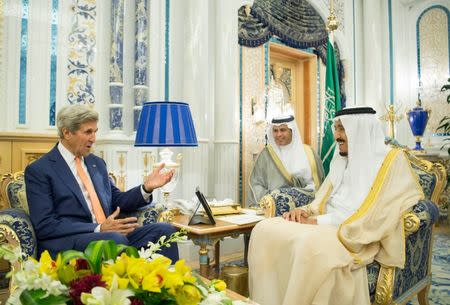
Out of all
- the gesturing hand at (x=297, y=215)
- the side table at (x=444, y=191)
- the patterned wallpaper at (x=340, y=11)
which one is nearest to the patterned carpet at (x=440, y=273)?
the side table at (x=444, y=191)

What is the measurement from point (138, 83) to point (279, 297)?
2.22 m

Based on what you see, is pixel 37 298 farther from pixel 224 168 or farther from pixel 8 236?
pixel 224 168

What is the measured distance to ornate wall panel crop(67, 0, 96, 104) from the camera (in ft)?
10.5

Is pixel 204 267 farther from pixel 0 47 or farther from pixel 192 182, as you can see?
pixel 0 47

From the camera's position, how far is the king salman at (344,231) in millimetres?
1849

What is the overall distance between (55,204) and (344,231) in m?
1.53

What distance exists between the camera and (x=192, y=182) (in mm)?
3697

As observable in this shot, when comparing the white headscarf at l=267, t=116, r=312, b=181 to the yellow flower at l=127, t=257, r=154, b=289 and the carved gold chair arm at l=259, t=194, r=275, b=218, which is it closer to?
the carved gold chair arm at l=259, t=194, r=275, b=218

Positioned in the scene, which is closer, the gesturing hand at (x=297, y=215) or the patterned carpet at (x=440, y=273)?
the gesturing hand at (x=297, y=215)

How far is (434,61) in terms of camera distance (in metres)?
5.81

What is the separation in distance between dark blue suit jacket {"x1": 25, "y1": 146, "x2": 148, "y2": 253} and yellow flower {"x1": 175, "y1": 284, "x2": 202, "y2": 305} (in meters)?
1.33

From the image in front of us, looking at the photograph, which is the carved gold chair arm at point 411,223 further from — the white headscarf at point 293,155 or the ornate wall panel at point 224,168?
the ornate wall panel at point 224,168

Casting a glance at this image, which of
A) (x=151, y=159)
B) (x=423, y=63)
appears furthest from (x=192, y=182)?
(x=423, y=63)

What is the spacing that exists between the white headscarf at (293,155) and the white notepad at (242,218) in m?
0.91
